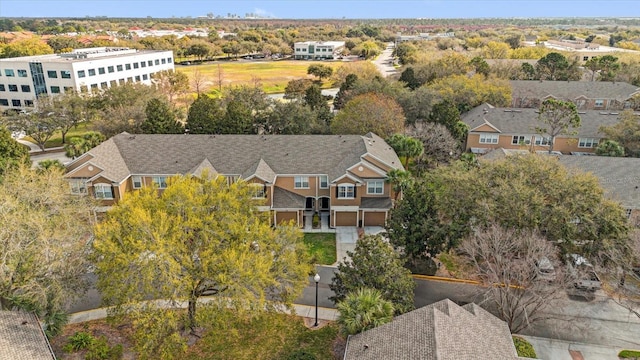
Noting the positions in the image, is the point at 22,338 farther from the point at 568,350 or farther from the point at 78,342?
the point at 568,350

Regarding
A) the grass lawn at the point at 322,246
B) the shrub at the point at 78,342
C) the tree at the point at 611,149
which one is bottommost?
the grass lawn at the point at 322,246

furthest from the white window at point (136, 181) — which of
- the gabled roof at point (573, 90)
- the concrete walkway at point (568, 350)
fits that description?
the gabled roof at point (573, 90)

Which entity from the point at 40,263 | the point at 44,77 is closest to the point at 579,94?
the point at 40,263

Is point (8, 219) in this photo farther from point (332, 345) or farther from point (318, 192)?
point (318, 192)

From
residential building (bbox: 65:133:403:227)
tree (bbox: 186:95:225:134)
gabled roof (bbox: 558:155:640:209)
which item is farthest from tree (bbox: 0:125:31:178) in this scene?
gabled roof (bbox: 558:155:640:209)

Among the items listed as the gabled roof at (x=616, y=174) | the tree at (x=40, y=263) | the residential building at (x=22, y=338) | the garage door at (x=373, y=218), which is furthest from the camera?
the garage door at (x=373, y=218)

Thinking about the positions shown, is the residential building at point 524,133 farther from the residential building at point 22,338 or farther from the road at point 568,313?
the residential building at point 22,338
